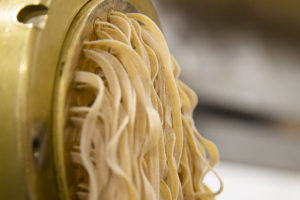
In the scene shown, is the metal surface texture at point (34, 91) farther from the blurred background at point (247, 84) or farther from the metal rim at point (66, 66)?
the blurred background at point (247, 84)

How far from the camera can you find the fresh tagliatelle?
0.91ft

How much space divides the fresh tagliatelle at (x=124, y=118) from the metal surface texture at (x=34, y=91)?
2 centimetres

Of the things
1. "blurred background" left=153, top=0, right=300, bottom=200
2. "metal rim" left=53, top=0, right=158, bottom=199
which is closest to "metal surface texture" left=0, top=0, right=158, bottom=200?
"metal rim" left=53, top=0, right=158, bottom=199

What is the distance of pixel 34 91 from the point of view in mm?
254

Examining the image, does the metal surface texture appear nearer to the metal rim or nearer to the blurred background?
the metal rim

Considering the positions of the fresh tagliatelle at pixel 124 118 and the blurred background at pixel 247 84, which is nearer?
the fresh tagliatelle at pixel 124 118

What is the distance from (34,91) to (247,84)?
1099 millimetres

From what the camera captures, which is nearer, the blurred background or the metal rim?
the metal rim

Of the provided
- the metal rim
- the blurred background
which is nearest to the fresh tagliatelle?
the metal rim

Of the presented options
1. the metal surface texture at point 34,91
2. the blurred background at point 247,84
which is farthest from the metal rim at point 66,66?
the blurred background at point 247,84

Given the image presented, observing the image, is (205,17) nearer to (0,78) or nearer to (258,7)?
(258,7)

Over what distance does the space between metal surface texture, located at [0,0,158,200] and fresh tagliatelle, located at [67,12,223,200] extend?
0.02 meters

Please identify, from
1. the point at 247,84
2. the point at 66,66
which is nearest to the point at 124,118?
the point at 66,66

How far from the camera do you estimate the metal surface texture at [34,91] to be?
0.80 feet
